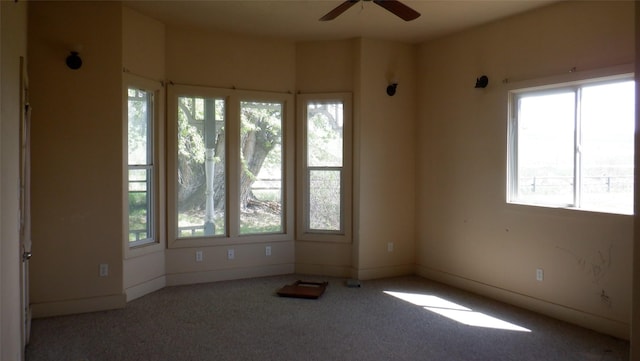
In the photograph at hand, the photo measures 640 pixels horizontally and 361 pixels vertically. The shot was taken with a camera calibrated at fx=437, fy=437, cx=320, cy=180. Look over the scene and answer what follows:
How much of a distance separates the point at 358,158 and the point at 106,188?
2767 mm

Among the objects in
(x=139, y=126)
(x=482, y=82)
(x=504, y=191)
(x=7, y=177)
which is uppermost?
(x=482, y=82)

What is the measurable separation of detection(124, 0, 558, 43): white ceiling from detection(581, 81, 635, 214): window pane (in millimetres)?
1034

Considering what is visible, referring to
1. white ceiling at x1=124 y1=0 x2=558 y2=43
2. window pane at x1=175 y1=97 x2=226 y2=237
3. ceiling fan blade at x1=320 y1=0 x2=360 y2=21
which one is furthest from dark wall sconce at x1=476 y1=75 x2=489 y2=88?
window pane at x1=175 y1=97 x2=226 y2=237

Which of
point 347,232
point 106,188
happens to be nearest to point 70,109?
point 106,188

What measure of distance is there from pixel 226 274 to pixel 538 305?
339cm

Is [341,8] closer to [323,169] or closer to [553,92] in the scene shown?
[553,92]

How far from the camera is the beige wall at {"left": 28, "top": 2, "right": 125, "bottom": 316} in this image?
3.94 meters

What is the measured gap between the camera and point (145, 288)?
4.62 metres

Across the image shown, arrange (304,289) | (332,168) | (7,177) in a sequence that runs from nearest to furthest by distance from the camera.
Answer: (7,177) → (304,289) → (332,168)

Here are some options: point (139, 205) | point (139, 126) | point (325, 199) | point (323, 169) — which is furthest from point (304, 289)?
point (139, 126)

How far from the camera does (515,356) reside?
10.5ft

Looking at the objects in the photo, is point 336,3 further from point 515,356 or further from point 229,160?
point 515,356

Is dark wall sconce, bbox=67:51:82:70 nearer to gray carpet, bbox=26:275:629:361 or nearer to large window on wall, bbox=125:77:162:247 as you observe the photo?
large window on wall, bbox=125:77:162:247

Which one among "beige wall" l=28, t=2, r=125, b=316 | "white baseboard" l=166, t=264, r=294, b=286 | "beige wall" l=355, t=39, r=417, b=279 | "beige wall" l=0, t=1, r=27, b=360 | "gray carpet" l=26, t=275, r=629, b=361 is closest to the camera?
"beige wall" l=0, t=1, r=27, b=360
